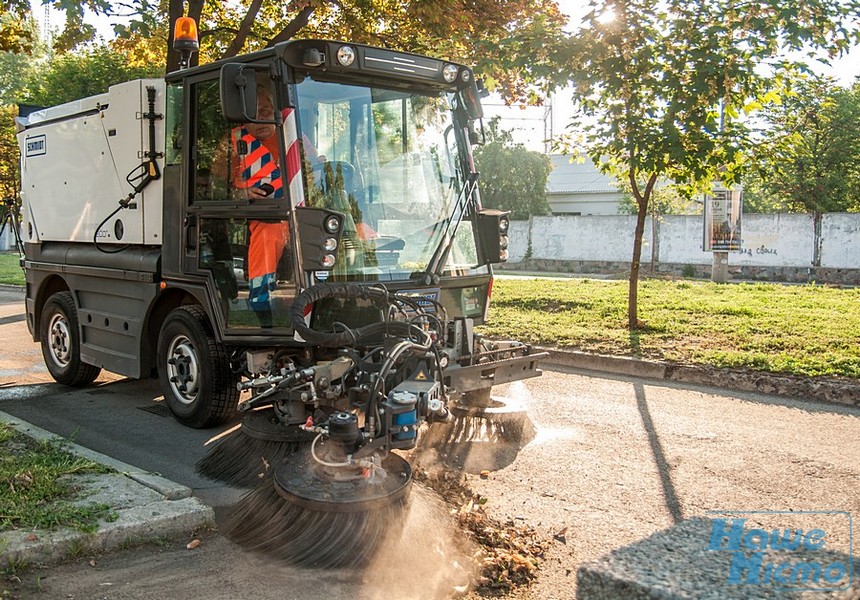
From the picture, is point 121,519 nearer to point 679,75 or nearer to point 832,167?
point 679,75

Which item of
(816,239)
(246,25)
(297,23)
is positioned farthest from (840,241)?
(246,25)

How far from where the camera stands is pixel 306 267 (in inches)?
211

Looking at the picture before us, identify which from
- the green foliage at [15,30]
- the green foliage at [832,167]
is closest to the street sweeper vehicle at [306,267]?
the green foliage at [15,30]

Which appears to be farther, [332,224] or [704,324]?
[704,324]

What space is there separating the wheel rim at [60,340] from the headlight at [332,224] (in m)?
4.24

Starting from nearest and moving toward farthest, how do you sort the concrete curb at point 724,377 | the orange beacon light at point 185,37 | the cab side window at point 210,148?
the cab side window at point 210,148, the orange beacon light at point 185,37, the concrete curb at point 724,377

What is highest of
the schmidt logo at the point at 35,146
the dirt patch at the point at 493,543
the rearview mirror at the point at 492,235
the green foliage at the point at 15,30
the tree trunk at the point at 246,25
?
the tree trunk at the point at 246,25

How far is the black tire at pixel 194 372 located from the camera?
6.22 metres

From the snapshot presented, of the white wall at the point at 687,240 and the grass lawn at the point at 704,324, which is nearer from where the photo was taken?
the grass lawn at the point at 704,324

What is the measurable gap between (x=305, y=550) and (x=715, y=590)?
2.12 metres

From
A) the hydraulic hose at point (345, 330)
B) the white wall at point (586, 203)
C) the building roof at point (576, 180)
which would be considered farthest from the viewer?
the building roof at point (576, 180)

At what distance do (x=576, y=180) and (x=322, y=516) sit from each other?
146 ft

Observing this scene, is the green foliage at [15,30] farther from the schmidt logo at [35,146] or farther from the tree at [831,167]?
the tree at [831,167]

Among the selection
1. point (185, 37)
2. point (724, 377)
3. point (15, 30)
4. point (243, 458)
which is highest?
point (15, 30)
